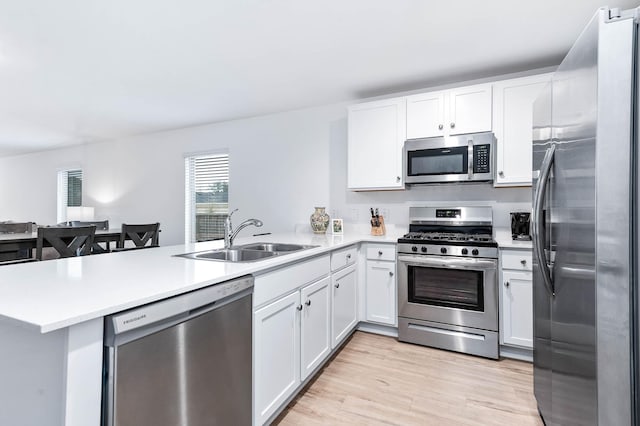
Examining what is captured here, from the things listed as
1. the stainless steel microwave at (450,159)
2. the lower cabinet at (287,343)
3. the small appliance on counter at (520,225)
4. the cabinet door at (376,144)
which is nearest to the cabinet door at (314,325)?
the lower cabinet at (287,343)

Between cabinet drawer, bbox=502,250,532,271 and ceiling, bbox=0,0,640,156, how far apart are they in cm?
161

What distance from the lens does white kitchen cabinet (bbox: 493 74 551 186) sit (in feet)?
8.65

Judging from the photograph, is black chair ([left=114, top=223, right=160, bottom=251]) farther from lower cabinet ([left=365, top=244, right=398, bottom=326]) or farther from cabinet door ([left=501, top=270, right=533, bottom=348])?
cabinet door ([left=501, top=270, right=533, bottom=348])

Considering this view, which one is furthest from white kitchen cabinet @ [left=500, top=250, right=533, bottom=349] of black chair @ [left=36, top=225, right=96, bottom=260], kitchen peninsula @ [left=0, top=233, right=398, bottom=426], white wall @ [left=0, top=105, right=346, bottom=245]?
black chair @ [left=36, top=225, right=96, bottom=260]

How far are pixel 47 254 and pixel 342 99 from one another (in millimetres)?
3651

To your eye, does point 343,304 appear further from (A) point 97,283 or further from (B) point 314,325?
(A) point 97,283

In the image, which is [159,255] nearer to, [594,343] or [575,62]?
[594,343]

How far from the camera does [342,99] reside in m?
3.64

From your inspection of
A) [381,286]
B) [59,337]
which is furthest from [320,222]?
[59,337]

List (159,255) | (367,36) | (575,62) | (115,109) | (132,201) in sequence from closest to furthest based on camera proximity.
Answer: (575,62), (159,255), (367,36), (115,109), (132,201)

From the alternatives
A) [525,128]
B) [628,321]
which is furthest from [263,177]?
[628,321]

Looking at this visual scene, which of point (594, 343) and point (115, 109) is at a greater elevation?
point (115, 109)

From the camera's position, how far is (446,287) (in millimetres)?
2711

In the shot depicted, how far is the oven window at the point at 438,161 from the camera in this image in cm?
285
